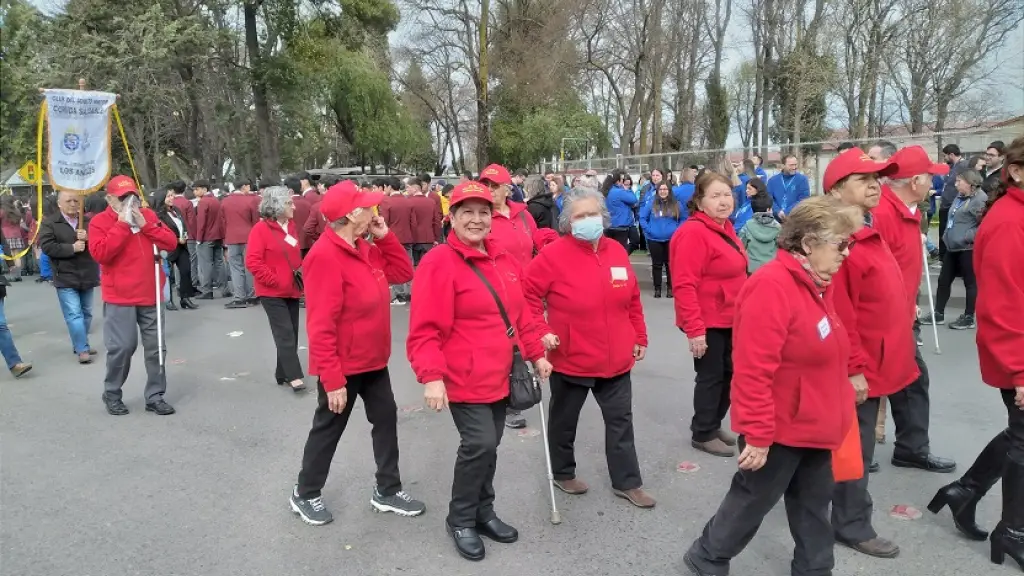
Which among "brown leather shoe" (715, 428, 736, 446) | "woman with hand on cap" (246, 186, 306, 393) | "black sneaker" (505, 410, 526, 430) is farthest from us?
"woman with hand on cap" (246, 186, 306, 393)

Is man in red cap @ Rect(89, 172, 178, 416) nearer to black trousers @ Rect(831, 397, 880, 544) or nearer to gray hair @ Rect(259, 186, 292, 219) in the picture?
gray hair @ Rect(259, 186, 292, 219)

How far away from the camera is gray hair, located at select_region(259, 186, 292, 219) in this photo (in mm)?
6645

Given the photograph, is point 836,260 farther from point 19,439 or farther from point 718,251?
point 19,439

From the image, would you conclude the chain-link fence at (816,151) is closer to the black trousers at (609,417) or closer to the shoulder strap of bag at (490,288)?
the black trousers at (609,417)

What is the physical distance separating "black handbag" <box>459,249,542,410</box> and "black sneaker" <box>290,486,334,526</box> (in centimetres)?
130

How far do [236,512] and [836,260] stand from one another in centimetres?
352

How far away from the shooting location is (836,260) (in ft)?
9.61

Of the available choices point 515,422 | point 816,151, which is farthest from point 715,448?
point 816,151

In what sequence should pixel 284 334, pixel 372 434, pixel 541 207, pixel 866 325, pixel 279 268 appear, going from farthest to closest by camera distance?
pixel 541 207 → pixel 284 334 → pixel 279 268 → pixel 372 434 → pixel 866 325

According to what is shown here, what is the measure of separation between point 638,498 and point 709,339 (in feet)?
4.07

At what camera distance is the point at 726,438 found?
508 centimetres

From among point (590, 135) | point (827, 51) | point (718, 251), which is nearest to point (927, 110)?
point (827, 51)

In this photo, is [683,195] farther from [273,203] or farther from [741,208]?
[273,203]

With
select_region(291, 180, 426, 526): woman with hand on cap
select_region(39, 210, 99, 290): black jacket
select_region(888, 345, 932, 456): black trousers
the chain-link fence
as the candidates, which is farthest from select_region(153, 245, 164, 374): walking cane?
the chain-link fence
